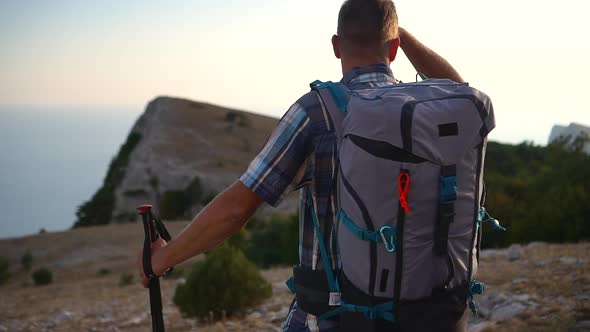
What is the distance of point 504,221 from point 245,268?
11.4 metres

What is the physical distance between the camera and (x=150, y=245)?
2340mm

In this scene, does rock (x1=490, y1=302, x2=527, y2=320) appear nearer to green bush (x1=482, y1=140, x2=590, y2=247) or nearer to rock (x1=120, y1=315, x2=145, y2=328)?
rock (x1=120, y1=315, x2=145, y2=328)

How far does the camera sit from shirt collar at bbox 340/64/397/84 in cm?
221

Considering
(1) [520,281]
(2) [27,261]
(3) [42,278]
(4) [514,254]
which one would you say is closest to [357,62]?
(1) [520,281]

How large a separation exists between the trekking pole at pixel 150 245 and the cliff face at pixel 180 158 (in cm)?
3342

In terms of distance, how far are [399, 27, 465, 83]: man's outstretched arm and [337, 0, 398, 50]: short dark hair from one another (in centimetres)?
59

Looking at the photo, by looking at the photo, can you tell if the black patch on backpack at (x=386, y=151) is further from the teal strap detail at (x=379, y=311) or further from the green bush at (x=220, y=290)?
the green bush at (x=220, y=290)

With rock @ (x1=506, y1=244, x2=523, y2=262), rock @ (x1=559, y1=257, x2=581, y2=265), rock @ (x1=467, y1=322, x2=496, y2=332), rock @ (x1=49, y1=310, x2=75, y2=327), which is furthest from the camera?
rock @ (x1=506, y1=244, x2=523, y2=262)

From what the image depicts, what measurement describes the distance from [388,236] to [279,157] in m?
0.46

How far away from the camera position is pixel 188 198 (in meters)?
44.2

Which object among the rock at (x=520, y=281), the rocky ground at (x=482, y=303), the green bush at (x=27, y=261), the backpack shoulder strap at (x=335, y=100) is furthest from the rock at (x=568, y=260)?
the green bush at (x=27, y=261)

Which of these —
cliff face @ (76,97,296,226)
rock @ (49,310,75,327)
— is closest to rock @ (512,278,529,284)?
rock @ (49,310,75,327)

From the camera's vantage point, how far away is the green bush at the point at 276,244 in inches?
798

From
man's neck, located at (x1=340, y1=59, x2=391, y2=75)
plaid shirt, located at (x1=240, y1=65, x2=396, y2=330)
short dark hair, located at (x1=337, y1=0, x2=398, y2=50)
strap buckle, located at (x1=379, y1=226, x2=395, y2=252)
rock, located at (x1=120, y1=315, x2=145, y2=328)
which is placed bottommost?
rock, located at (x1=120, y1=315, x2=145, y2=328)
